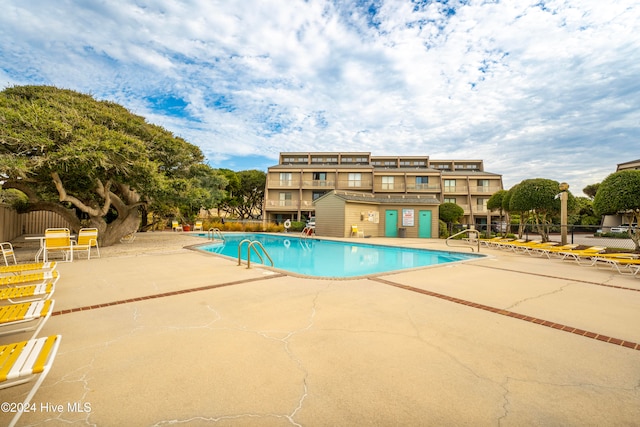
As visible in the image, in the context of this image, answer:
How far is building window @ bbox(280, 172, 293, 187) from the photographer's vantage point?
3528 cm

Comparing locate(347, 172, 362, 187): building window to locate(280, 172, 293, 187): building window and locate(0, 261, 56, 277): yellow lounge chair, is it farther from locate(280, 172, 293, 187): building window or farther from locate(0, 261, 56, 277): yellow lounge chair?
locate(0, 261, 56, 277): yellow lounge chair

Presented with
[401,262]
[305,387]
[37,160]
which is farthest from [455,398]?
[37,160]

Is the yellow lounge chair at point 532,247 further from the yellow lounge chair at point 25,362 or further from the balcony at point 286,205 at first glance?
the balcony at point 286,205

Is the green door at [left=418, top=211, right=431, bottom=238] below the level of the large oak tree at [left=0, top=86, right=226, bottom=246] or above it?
below

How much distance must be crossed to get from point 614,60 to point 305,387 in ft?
64.8

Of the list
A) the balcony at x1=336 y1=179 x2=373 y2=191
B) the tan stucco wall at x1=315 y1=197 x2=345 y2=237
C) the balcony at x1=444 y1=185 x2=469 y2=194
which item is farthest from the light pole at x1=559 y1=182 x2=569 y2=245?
the balcony at x1=444 y1=185 x2=469 y2=194

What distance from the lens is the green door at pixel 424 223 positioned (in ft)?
73.3

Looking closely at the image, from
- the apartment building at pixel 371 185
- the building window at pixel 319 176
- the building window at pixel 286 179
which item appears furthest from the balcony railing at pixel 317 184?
the building window at pixel 286 179

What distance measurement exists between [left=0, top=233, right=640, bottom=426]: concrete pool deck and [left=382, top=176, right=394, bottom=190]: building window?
30.1m

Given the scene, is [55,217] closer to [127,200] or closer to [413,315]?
[127,200]

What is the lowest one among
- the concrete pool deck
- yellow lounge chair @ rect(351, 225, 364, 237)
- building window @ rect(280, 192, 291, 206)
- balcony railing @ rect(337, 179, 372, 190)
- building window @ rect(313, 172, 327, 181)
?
the concrete pool deck

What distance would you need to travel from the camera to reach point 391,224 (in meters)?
22.7

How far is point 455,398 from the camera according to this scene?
217 centimetres

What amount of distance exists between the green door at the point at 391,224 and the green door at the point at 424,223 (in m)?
1.90
